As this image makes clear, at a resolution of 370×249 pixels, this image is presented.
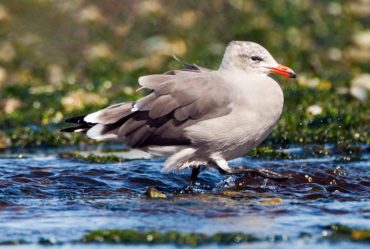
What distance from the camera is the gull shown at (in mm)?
8289

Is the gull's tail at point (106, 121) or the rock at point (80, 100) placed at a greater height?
the rock at point (80, 100)

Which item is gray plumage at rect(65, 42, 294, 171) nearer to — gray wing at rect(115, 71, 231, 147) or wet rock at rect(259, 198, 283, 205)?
gray wing at rect(115, 71, 231, 147)

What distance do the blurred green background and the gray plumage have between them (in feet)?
11.3

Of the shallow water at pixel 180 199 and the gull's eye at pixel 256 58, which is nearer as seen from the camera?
the shallow water at pixel 180 199

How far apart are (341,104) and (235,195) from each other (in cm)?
420

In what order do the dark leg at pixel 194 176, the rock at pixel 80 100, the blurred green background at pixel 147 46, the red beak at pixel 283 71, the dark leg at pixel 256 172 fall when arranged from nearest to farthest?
the red beak at pixel 283 71
the dark leg at pixel 256 172
the dark leg at pixel 194 176
the rock at pixel 80 100
the blurred green background at pixel 147 46

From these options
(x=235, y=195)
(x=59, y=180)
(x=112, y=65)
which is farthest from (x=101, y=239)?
(x=112, y=65)

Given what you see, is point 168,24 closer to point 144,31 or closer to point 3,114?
point 144,31

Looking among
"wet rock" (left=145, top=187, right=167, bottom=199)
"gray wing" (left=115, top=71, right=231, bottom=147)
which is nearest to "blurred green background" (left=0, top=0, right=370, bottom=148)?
"gray wing" (left=115, top=71, right=231, bottom=147)

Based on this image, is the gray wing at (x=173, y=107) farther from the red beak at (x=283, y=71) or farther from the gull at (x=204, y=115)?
the red beak at (x=283, y=71)

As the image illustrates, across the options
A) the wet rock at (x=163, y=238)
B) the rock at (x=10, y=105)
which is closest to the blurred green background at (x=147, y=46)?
the rock at (x=10, y=105)

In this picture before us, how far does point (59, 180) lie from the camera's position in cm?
909

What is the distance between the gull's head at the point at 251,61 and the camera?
28.5 ft

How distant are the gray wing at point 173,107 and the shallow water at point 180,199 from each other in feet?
1.53
